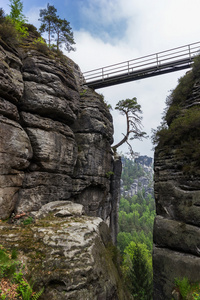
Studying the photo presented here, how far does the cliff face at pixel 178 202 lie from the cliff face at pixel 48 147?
294 centimetres

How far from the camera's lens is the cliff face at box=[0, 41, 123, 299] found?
7545 millimetres

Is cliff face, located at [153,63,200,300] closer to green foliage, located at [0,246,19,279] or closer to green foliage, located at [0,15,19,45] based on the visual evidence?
green foliage, located at [0,246,19,279]

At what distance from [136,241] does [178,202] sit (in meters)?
50.2

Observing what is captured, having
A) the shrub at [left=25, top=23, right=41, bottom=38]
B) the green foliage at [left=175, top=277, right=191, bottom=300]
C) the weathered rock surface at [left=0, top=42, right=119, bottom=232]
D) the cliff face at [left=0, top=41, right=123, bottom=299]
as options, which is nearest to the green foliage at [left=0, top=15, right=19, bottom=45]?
the cliff face at [left=0, top=41, right=123, bottom=299]

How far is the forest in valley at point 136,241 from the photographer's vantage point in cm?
2202

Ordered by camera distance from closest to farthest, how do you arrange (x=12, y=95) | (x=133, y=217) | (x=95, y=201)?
(x=12, y=95), (x=95, y=201), (x=133, y=217)

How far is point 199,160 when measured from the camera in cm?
831

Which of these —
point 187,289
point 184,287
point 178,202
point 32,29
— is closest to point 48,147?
point 178,202

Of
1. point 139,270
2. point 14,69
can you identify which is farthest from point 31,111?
point 139,270

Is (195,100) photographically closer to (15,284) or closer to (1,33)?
(15,284)

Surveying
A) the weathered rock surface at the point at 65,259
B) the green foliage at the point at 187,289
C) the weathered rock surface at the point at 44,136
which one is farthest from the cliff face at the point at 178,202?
the weathered rock surface at the point at 44,136

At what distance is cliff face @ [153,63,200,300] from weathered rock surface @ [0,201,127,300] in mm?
2610

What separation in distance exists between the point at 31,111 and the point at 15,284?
449 inches

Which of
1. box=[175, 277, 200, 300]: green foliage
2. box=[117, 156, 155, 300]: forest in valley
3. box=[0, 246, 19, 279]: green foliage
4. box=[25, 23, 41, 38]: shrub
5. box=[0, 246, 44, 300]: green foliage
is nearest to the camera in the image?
box=[0, 246, 44, 300]: green foliage
